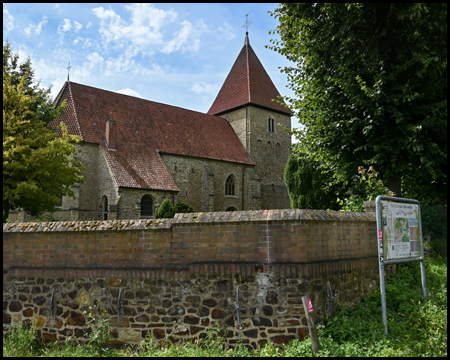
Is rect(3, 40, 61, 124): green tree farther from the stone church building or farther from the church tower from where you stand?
the church tower

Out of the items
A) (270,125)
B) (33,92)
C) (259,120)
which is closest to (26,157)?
(33,92)

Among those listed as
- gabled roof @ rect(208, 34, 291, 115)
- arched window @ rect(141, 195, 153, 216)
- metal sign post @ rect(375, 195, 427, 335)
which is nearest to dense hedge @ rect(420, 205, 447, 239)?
metal sign post @ rect(375, 195, 427, 335)

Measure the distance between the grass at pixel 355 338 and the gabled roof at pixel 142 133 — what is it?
15990 millimetres

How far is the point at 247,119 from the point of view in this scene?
111 feet

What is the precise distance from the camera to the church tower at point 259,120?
111ft

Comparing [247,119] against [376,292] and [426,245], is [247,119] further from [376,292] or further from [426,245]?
[376,292]

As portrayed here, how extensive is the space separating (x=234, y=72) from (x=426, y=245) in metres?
29.4

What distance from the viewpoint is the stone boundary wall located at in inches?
224

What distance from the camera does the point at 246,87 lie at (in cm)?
3484

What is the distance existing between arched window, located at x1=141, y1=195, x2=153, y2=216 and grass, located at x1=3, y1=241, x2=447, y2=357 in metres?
15.9

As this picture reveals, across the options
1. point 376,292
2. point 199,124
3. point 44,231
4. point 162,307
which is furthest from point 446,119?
point 199,124

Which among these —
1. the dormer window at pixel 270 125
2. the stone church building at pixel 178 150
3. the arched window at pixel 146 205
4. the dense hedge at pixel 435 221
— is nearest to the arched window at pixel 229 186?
the stone church building at pixel 178 150

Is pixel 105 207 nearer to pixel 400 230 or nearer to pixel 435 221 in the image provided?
pixel 435 221

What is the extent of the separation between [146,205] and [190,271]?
17.5m
